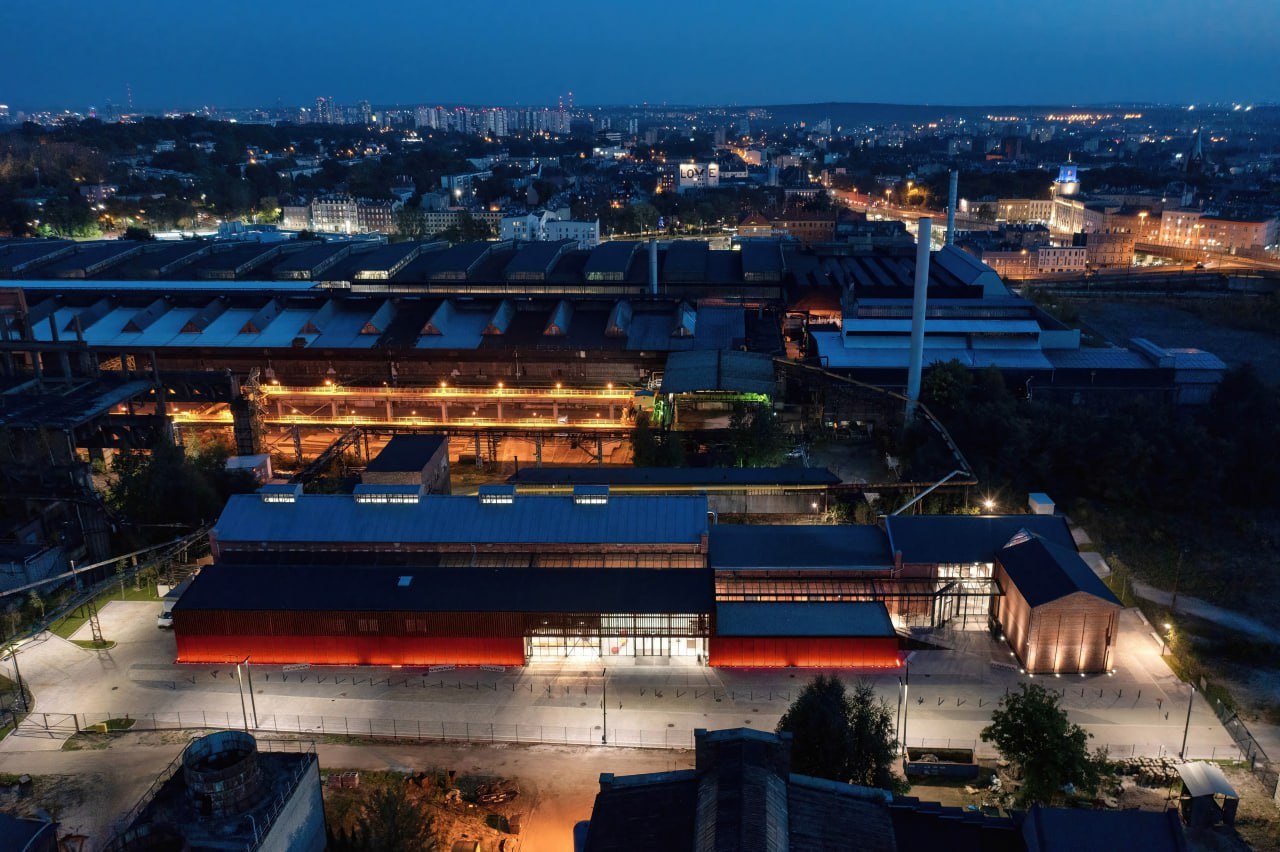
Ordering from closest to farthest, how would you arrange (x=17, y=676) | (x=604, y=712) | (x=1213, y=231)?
(x=604, y=712)
(x=17, y=676)
(x=1213, y=231)

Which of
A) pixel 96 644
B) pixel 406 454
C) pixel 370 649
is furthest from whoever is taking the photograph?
pixel 406 454

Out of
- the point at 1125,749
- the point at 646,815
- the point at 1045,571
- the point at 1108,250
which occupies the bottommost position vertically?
the point at 1125,749

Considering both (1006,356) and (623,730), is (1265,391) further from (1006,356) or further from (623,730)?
(623,730)

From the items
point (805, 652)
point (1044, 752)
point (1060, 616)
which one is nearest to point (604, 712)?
point (805, 652)

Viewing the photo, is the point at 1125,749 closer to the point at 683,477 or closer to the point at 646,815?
the point at 646,815

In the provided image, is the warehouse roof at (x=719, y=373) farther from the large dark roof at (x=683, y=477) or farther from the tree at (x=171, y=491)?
the tree at (x=171, y=491)

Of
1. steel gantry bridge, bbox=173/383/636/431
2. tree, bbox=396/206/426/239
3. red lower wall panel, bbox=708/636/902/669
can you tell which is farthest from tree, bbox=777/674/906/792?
tree, bbox=396/206/426/239

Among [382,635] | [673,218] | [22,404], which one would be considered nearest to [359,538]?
[382,635]

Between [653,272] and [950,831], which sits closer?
[950,831]
